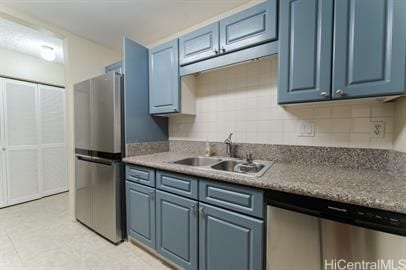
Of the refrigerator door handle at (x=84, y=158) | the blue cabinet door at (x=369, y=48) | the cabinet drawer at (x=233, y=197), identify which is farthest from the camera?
the refrigerator door handle at (x=84, y=158)

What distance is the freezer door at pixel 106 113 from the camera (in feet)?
6.00

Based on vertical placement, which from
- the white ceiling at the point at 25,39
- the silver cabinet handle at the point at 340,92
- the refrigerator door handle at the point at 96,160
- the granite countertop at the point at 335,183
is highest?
the white ceiling at the point at 25,39

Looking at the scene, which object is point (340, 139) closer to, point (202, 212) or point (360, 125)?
point (360, 125)

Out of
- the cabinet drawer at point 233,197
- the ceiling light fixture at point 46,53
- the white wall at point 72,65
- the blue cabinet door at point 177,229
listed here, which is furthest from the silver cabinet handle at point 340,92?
the ceiling light fixture at point 46,53

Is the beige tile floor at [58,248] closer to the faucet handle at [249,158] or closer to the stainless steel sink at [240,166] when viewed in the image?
the stainless steel sink at [240,166]

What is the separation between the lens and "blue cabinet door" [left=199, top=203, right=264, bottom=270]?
1.09 m

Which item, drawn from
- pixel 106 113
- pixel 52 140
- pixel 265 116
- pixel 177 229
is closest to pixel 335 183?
pixel 265 116

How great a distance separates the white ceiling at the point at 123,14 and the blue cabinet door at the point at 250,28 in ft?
1.60

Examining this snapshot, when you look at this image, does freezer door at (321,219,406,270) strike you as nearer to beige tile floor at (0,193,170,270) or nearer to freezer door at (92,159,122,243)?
beige tile floor at (0,193,170,270)

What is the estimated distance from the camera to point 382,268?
31.5 inches

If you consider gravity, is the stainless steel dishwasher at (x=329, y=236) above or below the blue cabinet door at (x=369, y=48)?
below

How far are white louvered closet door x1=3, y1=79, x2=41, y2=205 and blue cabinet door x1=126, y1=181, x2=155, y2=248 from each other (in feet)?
7.77

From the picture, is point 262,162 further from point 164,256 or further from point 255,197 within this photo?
point 164,256

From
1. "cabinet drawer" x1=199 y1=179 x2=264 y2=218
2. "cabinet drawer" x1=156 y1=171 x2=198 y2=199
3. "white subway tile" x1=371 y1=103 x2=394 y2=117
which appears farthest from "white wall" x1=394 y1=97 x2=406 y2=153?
"cabinet drawer" x1=156 y1=171 x2=198 y2=199
